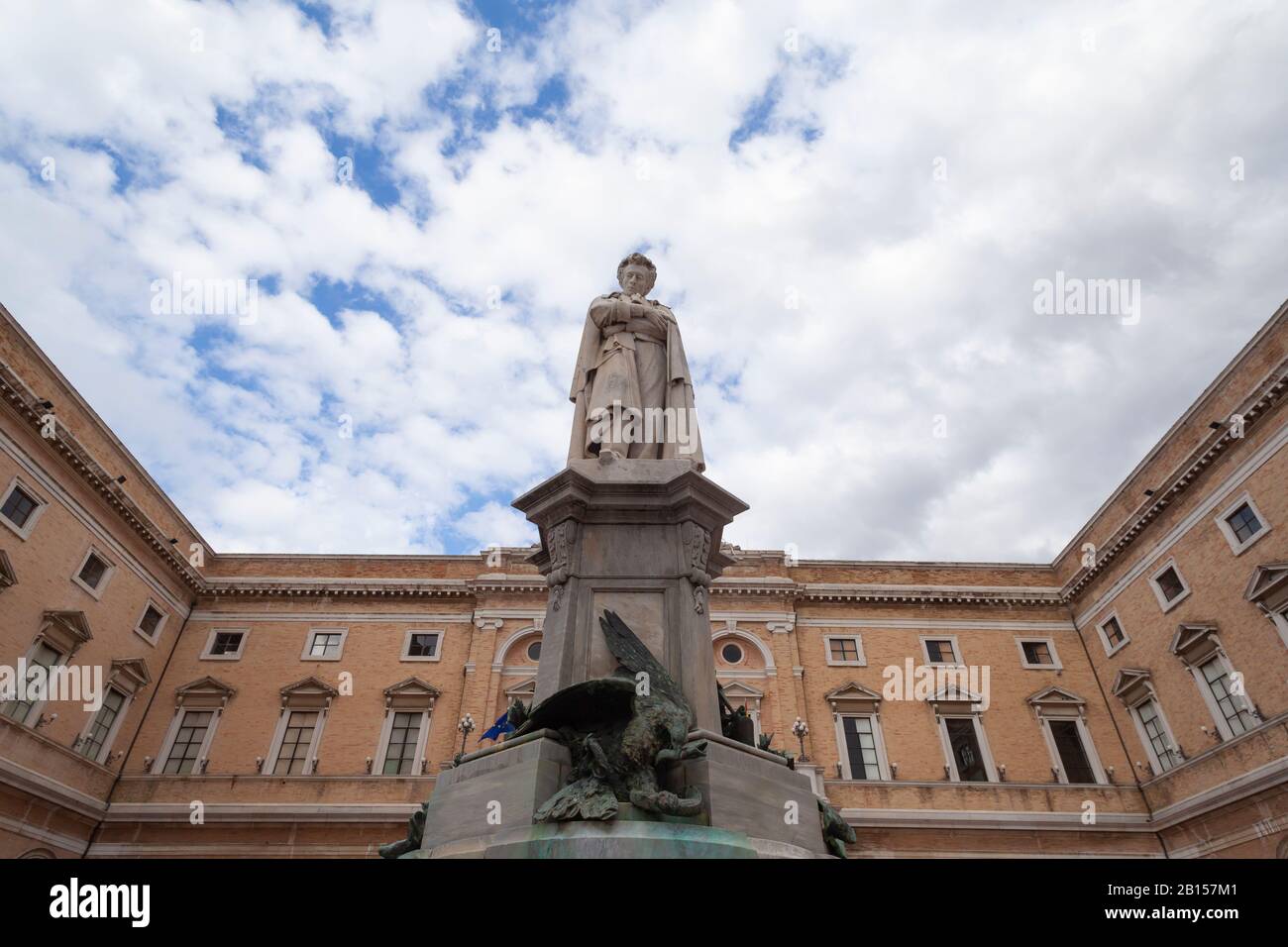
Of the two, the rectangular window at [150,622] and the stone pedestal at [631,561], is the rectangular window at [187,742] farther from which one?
the stone pedestal at [631,561]

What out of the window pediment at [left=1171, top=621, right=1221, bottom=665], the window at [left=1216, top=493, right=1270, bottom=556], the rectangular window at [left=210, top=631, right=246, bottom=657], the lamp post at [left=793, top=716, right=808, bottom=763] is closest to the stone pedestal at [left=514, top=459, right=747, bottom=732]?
the lamp post at [left=793, top=716, right=808, bottom=763]

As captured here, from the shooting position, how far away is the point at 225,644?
26500mm

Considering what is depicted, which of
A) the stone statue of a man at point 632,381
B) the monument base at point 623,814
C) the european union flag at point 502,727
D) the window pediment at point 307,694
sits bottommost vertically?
the monument base at point 623,814

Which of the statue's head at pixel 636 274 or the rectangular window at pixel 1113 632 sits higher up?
the rectangular window at pixel 1113 632

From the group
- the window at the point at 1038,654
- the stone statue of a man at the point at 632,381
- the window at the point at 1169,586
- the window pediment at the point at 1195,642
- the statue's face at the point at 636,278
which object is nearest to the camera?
the stone statue of a man at the point at 632,381

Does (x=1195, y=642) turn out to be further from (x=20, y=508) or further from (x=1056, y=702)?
(x=20, y=508)

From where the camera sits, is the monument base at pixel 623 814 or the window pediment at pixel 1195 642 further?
the window pediment at pixel 1195 642

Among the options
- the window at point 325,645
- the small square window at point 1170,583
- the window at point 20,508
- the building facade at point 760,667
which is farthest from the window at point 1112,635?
the window at point 20,508

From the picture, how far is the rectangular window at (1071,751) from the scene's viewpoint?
937 inches

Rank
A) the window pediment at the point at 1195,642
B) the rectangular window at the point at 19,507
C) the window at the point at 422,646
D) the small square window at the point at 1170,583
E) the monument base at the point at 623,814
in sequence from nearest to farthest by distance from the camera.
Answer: the monument base at the point at 623,814
the rectangular window at the point at 19,507
the window pediment at the point at 1195,642
the small square window at the point at 1170,583
the window at the point at 422,646

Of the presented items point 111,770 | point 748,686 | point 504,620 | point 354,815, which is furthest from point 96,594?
point 748,686

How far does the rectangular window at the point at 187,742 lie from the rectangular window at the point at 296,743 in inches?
110
